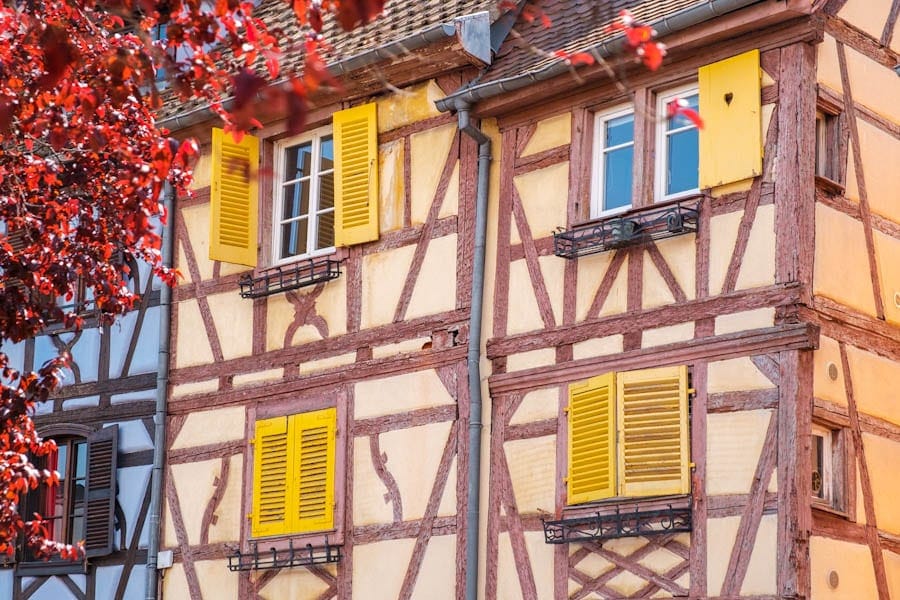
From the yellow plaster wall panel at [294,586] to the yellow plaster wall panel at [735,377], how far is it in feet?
13.5

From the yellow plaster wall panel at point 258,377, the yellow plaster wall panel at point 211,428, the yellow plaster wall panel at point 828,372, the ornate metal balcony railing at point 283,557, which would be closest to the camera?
the yellow plaster wall panel at point 828,372

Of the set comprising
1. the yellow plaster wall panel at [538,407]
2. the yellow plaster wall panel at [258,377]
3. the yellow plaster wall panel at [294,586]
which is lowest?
the yellow plaster wall panel at [294,586]

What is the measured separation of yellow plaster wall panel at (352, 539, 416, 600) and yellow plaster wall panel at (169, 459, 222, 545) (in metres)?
1.97

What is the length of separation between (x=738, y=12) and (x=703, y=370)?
2.56 meters

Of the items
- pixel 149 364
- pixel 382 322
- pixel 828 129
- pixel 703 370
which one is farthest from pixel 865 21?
pixel 149 364

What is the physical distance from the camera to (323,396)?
49.6 ft

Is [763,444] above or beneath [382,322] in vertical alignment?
beneath

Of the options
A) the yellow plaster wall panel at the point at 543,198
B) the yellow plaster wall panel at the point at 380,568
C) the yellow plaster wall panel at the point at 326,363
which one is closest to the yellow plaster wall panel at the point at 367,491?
the yellow plaster wall panel at the point at 380,568

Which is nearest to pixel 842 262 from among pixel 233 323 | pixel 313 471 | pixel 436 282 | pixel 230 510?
pixel 436 282

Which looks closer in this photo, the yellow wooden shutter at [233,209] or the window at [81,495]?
the yellow wooden shutter at [233,209]

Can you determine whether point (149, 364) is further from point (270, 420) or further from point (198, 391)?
point (270, 420)

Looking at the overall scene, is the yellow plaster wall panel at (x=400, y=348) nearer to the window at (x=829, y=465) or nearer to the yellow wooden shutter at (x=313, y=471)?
the yellow wooden shutter at (x=313, y=471)

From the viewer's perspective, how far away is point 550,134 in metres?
13.9

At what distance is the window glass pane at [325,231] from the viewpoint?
15.6m
